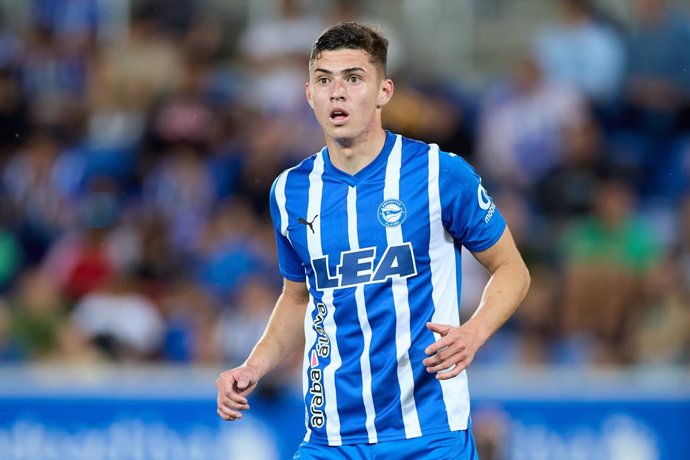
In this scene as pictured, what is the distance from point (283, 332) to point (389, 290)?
0.62 meters

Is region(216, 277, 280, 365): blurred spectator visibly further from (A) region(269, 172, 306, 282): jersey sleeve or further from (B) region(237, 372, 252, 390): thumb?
(B) region(237, 372, 252, 390): thumb

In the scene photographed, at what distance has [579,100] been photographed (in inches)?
462

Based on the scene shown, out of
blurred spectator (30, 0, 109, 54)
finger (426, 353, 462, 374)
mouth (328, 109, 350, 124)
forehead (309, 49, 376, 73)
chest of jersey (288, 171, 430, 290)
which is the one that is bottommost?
finger (426, 353, 462, 374)

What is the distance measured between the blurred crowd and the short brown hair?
5.40 metres

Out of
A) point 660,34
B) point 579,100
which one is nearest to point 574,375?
point 579,100

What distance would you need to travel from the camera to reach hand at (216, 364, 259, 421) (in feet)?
15.6

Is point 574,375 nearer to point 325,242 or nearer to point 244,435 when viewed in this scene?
point 244,435

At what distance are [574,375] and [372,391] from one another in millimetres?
4881

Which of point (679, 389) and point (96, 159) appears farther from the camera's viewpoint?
point (96, 159)

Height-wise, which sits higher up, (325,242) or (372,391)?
(325,242)

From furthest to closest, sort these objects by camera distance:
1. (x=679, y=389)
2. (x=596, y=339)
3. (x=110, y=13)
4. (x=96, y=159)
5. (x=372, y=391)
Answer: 1. (x=110, y=13)
2. (x=96, y=159)
3. (x=596, y=339)
4. (x=679, y=389)
5. (x=372, y=391)

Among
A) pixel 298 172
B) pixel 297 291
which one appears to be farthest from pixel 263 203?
pixel 298 172

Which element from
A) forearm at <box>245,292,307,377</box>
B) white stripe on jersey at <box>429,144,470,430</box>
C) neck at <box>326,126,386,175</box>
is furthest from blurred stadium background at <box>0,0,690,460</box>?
neck at <box>326,126,386,175</box>

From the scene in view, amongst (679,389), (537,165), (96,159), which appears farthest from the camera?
(96,159)
